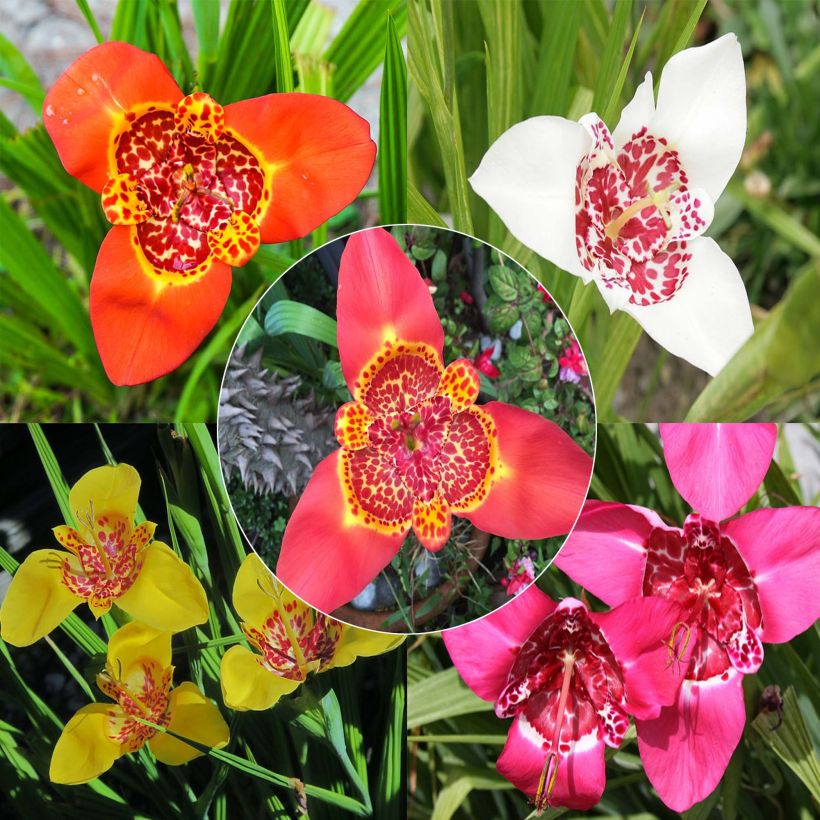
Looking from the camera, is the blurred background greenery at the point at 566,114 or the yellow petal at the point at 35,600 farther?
the yellow petal at the point at 35,600

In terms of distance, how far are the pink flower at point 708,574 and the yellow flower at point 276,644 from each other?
16 cm

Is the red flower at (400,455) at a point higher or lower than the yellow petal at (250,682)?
higher

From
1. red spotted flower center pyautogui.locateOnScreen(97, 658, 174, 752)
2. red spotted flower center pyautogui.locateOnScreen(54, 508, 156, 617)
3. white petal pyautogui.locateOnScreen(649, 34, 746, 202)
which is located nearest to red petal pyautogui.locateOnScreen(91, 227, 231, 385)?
red spotted flower center pyautogui.locateOnScreen(54, 508, 156, 617)

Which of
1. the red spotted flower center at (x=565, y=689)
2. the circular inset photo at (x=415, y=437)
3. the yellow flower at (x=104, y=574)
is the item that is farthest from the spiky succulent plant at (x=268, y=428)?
the red spotted flower center at (x=565, y=689)

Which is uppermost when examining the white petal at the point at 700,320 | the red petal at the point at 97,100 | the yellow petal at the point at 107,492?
the red petal at the point at 97,100

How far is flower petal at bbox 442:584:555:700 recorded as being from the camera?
570 millimetres

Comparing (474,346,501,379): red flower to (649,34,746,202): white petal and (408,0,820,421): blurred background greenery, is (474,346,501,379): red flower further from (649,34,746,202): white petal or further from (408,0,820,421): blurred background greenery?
(649,34,746,202): white petal

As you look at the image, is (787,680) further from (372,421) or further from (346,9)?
(346,9)

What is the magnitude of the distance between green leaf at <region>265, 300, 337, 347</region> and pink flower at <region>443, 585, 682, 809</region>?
220 mm

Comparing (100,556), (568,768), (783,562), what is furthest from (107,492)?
(783,562)

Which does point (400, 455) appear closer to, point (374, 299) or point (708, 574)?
point (374, 299)

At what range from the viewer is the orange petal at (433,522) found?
52cm

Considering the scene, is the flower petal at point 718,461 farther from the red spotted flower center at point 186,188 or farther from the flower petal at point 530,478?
the red spotted flower center at point 186,188

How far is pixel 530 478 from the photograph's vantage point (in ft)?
1.73
